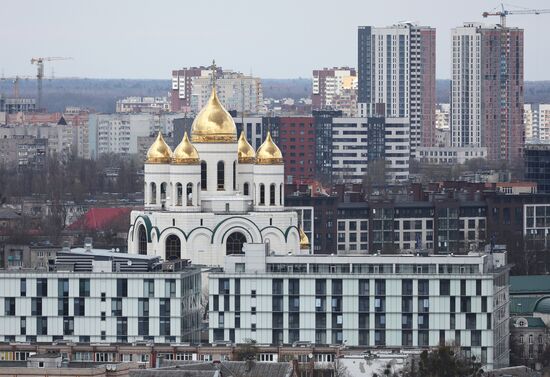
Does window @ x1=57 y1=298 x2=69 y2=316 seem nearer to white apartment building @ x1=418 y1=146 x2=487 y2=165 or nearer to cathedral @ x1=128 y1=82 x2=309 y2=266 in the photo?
cathedral @ x1=128 y1=82 x2=309 y2=266

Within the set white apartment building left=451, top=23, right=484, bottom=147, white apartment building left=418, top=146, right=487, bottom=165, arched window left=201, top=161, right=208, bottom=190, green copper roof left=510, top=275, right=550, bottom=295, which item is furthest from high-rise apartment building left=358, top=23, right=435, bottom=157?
arched window left=201, top=161, right=208, bottom=190

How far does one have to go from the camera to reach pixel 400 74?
178000mm

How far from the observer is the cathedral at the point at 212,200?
70.1 m

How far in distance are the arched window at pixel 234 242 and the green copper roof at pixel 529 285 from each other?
24.4ft

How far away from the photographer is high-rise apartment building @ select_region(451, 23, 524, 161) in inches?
6555

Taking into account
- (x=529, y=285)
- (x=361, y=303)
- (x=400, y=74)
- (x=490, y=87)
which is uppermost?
(x=400, y=74)

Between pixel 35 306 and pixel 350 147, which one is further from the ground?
pixel 350 147

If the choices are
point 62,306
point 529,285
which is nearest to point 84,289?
point 62,306

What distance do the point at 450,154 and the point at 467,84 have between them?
389 cm

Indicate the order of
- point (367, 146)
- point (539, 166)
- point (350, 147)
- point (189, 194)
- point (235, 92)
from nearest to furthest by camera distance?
1. point (189, 194)
2. point (539, 166)
3. point (367, 146)
4. point (350, 147)
5. point (235, 92)

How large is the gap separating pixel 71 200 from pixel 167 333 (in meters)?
61.7

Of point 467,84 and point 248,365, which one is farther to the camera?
point 467,84

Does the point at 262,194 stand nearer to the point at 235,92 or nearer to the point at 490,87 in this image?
the point at 490,87

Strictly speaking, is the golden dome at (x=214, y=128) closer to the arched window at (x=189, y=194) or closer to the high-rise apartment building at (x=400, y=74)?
the arched window at (x=189, y=194)
